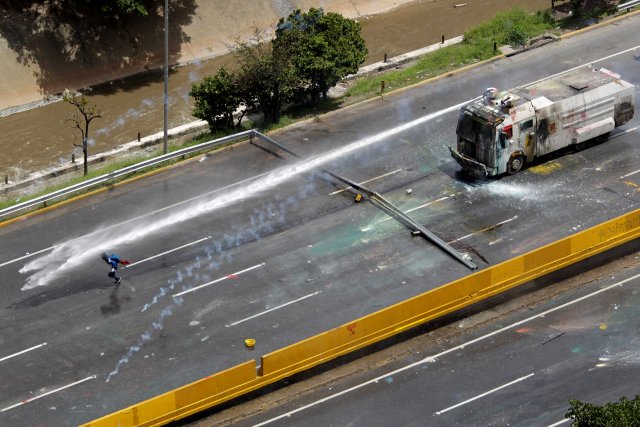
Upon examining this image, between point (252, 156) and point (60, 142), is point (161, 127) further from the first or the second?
point (252, 156)

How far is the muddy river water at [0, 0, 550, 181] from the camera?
46094 mm

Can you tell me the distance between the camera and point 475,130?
37531 mm

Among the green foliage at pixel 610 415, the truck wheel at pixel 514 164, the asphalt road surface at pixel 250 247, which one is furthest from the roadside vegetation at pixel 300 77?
the green foliage at pixel 610 415

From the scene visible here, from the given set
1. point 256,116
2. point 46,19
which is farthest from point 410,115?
point 46,19

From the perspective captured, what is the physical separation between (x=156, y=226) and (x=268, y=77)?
9.19m

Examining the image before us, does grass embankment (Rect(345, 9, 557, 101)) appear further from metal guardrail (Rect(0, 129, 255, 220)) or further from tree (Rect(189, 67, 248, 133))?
metal guardrail (Rect(0, 129, 255, 220))

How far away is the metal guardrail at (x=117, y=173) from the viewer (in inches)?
1486

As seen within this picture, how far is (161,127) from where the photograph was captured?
156ft

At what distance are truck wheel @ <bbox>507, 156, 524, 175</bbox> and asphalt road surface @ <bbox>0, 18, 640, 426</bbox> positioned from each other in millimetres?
574

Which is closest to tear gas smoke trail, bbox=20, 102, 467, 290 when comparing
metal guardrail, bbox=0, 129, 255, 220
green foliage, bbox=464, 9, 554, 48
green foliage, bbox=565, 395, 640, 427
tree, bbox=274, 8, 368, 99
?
metal guardrail, bbox=0, 129, 255, 220

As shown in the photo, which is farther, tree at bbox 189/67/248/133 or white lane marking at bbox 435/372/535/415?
tree at bbox 189/67/248/133

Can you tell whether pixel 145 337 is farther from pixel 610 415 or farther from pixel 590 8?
pixel 590 8

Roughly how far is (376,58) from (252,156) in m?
13.6

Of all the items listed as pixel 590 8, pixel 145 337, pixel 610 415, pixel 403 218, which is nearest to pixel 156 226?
pixel 145 337
